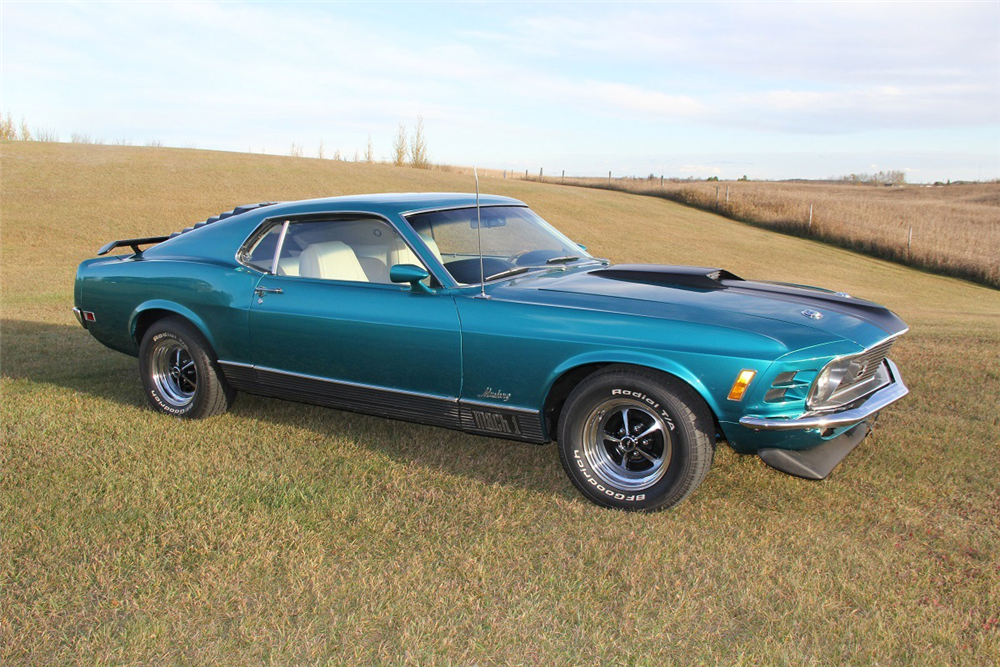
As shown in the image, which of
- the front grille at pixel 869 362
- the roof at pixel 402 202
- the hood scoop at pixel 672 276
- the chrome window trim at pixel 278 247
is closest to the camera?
the front grille at pixel 869 362

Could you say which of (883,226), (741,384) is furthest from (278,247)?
(883,226)

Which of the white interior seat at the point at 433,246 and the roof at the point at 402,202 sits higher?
the roof at the point at 402,202

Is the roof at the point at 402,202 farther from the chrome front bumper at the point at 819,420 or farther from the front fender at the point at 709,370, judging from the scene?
the chrome front bumper at the point at 819,420

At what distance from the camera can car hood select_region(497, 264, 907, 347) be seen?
146 inches

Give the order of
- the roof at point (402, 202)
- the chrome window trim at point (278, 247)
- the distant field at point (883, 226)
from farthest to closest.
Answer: the distant field at point (883, 226), the chrome window trim at point (278, 247), the roof at point (402, 202)

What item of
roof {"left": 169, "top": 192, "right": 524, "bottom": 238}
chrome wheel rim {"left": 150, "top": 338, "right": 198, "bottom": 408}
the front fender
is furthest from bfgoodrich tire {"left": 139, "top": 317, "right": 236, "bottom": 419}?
the front fender

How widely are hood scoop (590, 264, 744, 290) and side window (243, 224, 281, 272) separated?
6.82 ft

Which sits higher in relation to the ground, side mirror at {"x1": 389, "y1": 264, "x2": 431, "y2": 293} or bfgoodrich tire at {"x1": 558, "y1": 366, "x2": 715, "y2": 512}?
side mirror at {"x1": 389, "y1": 264, "x2": 431, "y2": 293}

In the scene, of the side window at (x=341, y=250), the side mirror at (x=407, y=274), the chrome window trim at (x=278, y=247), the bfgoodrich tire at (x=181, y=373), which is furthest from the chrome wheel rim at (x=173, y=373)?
the side mirror at (x=407, y=274)

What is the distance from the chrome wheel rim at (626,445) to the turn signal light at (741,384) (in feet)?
1.26

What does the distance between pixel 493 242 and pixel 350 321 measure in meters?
0.99

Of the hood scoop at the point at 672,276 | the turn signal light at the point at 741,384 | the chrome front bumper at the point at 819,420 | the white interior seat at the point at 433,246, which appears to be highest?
the white interior seat at the point at 433,246

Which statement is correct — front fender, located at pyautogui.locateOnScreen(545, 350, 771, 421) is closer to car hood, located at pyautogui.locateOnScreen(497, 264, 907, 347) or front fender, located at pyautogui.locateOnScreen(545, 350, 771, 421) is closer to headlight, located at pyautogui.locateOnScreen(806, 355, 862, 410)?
car hood, located at pyautogui.locateOnScreen(497, 264, 907, 347)

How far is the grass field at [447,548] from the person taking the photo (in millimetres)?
2783
